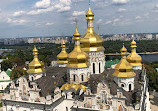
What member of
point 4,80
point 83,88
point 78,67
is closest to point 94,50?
point 78,67

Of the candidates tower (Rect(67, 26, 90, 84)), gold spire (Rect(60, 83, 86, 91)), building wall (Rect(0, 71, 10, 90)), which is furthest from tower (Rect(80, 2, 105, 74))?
building wall (Rect(0, 71, 10, 90))

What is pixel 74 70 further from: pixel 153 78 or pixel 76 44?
pixel 153 78

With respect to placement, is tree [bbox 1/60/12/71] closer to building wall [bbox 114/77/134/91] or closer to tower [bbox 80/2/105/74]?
tower [bbox 80/2/105/74]

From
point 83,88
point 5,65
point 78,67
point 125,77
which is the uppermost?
point 78,67

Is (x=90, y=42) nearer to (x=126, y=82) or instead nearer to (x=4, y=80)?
(x=126, y=82)

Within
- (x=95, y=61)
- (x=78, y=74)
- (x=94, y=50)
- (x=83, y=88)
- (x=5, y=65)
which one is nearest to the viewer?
(x=83, y=88)

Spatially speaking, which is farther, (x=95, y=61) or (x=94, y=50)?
(x=95, y=61)

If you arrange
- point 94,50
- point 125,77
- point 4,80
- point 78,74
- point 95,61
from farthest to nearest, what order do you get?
point 4,80
point 95,61
point 94,50
point 78,74
point 125,77

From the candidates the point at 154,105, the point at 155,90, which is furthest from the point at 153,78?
the point at 154,105

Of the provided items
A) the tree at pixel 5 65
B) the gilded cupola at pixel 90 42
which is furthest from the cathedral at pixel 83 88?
the tree at pixel 5 65
